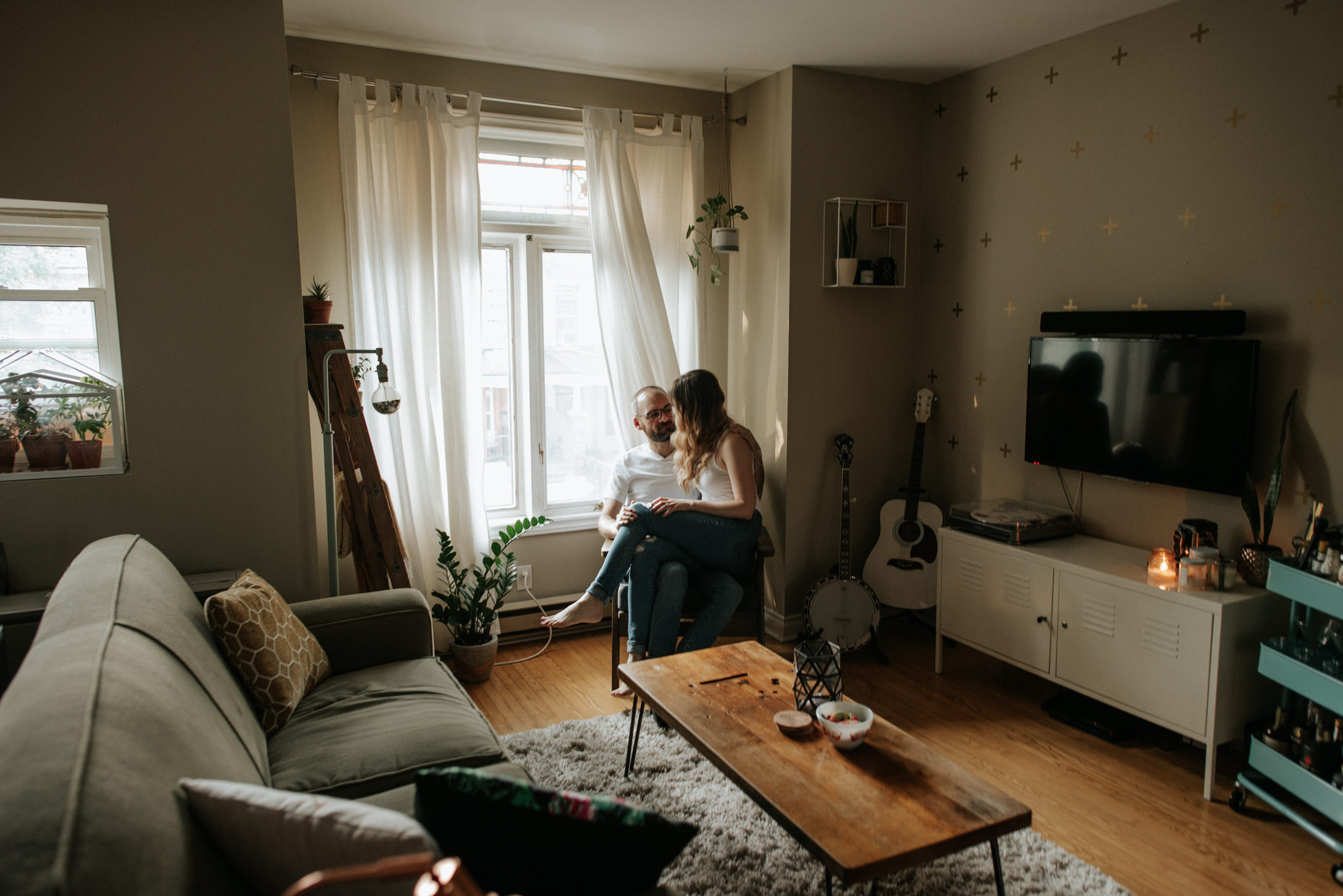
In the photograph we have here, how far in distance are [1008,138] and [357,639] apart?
316 centimetres

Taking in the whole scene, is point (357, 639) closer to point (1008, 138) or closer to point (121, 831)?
point (121, 831)

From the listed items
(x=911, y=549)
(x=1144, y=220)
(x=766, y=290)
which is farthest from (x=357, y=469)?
(x=1144, y=220)

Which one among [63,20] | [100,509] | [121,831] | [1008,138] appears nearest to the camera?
[121,831]

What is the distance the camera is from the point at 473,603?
134 inches

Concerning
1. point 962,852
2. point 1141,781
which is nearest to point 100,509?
point 962,852

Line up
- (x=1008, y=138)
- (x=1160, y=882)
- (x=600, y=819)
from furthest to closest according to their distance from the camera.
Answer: (x=1008, y=138) < (x=1160, y=882) < (x=600, y=819)

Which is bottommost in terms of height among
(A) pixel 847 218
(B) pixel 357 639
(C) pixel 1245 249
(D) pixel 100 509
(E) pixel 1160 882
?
(E) pixel 1160 882

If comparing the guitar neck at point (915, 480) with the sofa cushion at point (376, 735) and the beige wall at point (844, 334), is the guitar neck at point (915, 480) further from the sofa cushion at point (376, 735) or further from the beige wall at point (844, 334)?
the sofa cushion at point (376, 735)

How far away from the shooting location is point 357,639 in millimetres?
2549

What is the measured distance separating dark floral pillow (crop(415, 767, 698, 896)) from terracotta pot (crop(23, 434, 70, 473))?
7.00 feet

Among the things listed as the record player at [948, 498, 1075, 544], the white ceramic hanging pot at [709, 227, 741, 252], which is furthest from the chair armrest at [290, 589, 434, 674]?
the record player at [948, 498, 1075, 544]

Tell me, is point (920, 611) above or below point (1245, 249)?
below

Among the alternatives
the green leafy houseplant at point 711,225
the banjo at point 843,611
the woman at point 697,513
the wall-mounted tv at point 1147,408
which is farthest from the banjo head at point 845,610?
the green leafy houseplant at point 711,225

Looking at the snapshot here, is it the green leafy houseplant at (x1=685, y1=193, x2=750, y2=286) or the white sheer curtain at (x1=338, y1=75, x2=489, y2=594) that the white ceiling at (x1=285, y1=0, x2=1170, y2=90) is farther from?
the green leafy houseplant at (x1=685, y1=193, x2=750, y2=286)
